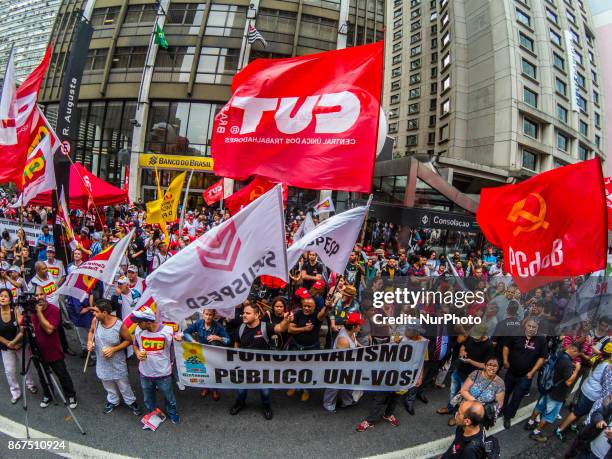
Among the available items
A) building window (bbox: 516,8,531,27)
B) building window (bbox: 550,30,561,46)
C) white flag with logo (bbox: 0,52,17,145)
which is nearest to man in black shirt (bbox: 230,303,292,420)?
white flag with logo (bbox: 0,52,17,145)

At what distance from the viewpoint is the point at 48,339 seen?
172 inches

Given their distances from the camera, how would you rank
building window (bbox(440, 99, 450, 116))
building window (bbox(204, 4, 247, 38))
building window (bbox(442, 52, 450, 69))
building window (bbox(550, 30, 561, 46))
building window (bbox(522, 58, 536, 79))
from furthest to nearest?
1. building window (bbox(442, 52, 450, 69))
2. building window (bbox(440, 99, 450, 116))
3. building window (bbox(550, 30, 561, 46))
4. building window (bbox(522, 58, 536, 79))
5. building window (bbox(204, 4, 247, 38))

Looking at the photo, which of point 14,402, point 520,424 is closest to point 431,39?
point 520,424

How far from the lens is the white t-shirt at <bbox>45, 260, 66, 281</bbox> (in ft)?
21.7

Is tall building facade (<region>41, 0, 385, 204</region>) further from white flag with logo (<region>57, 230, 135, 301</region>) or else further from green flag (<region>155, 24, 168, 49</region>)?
white flag with logo (<region>57, 230, 135, 301</region>)

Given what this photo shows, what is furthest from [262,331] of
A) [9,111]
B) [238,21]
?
[238,21]

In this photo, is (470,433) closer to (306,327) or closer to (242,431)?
(306,327)

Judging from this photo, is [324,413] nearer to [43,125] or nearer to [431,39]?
[43,125]

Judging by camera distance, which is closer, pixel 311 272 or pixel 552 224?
pixel 552 224

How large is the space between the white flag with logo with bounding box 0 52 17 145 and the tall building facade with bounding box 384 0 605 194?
22222 mm

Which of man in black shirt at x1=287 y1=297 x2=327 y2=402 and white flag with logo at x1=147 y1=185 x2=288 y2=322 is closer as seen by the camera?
white flag with logo at x1=147 y1=185 x2=288 y2=322

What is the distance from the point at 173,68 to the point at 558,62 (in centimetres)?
3341

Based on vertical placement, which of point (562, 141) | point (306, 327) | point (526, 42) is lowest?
point (306, 327)

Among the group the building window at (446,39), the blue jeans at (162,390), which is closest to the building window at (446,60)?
the building window at (446,39)
